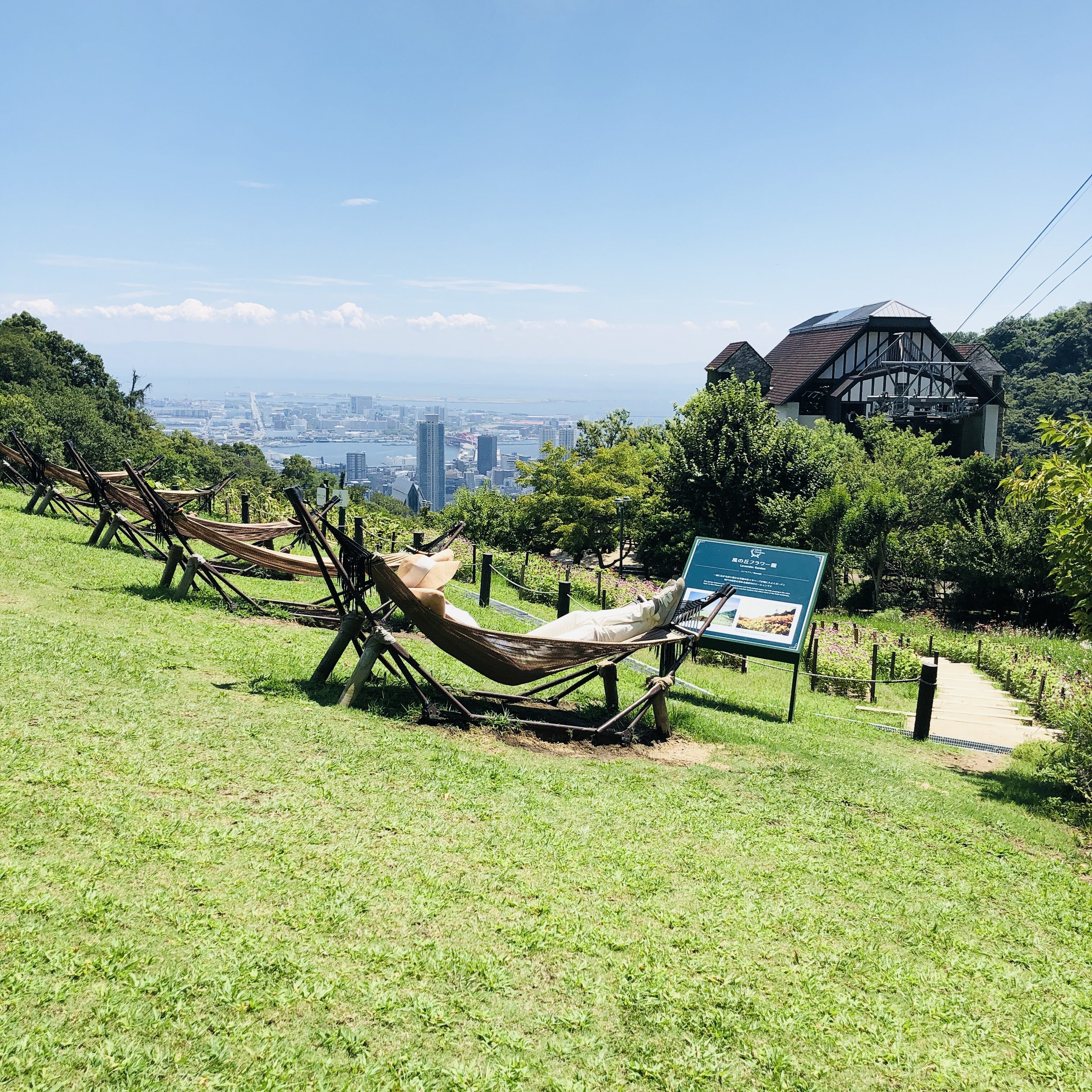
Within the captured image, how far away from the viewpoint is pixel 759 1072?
344cm

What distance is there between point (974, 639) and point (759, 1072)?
16161 millimetres

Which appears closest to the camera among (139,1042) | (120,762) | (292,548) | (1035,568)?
(139,1042)

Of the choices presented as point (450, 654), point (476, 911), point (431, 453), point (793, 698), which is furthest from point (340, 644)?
point (431, 453)

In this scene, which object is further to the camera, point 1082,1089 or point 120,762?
point 120,762

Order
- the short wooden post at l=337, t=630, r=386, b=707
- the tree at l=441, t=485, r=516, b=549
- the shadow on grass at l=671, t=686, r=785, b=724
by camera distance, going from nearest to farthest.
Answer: the short wooden post at l=337, t=630, r=386, b=707 < the shadow on grass at l=671, t=686, r=785, b=724 < the tree at l=441, t=485, r=516, b=549

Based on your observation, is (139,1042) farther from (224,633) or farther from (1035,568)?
(1035,568)

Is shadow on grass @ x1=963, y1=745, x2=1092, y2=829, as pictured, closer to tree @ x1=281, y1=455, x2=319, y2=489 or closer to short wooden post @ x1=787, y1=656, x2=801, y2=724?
short wooden post @ x1=787, y1=656, x2=801, y2=724

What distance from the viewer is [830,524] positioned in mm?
22016

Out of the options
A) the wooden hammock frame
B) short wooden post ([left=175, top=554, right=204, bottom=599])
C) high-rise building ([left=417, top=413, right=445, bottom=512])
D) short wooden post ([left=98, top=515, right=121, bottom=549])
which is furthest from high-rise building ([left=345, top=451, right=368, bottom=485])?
the wooden hammock frame

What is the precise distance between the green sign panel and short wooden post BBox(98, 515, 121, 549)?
28.3ft

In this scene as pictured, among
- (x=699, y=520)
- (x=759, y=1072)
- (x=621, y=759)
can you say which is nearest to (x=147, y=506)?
(x=621, y=759)

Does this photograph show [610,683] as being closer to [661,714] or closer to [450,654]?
[661,714]

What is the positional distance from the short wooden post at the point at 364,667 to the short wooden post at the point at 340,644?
0.24 m

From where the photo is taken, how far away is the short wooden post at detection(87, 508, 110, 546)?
12508mm
